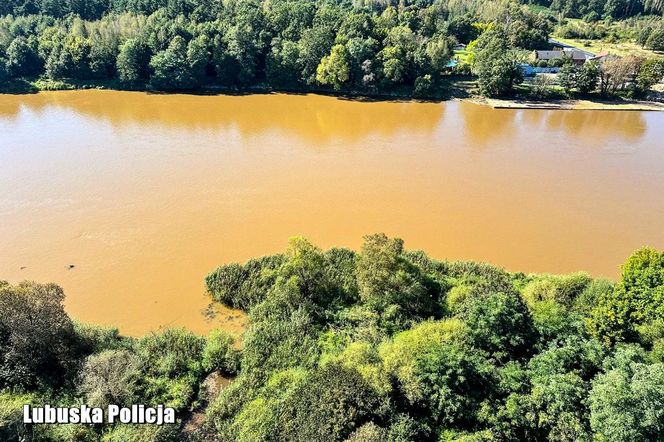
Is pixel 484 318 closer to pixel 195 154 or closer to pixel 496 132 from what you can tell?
pixel 195 154

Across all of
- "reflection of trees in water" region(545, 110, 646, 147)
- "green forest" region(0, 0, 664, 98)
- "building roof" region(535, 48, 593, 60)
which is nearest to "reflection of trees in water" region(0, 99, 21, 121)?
"green forest" region(0, 0, 664, 98)

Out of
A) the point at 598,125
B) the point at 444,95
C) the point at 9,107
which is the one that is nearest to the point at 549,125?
the point at 598,125

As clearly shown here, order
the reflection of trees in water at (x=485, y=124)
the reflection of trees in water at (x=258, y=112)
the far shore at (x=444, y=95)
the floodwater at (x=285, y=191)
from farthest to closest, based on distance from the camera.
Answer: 1. the far shore at (x=444, y=95)
2. the reflection of trees in water at (x=258, y=112)
3. the reflection of trees in water at (x=485, y=124)
4. the floodwater at (x=285, y=191)

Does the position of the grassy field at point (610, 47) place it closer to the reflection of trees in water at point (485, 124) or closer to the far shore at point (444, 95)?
the far shore at point (444, 95)

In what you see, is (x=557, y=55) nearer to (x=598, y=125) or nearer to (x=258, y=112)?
(x=598, y=125)

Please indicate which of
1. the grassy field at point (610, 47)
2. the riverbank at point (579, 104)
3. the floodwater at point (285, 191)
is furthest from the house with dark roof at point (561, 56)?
the floodwater at point (285, 191)

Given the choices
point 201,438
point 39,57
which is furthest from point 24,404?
point 39,57
